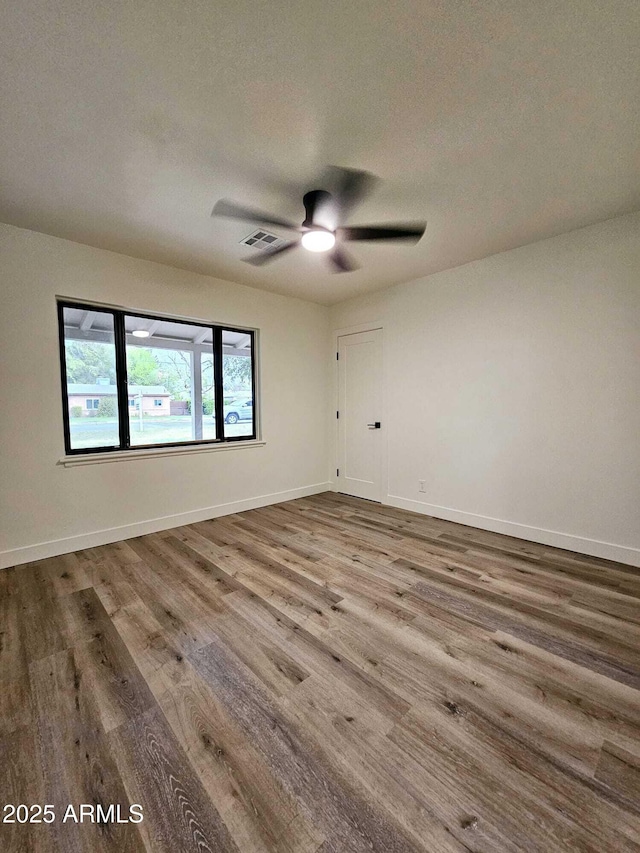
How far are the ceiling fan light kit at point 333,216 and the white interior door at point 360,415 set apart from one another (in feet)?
6.14

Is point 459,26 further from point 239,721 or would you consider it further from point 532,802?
point 239,721

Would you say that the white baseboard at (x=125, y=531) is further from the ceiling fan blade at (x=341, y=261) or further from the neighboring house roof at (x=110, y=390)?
the ceiling fan blade at (x=341, y=261)

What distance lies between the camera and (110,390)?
3.40 metres

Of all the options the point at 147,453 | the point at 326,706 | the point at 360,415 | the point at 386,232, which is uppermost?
the point at 386,232

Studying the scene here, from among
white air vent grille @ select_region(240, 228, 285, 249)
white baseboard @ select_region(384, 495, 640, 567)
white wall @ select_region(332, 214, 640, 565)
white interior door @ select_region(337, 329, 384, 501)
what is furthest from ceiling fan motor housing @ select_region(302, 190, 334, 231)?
white baseboard @ select_region(384, 495, 640, 567)

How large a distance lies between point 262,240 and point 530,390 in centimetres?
273

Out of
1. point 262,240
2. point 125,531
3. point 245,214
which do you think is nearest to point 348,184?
point 245,214

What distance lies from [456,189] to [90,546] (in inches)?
161

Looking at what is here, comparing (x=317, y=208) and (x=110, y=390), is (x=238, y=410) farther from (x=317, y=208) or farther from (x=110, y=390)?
(x=317, y=208)

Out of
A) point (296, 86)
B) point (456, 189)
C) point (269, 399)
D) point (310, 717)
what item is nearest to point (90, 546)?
point (269, 399)

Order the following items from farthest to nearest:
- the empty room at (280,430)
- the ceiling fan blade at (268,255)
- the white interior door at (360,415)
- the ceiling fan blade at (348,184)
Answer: the white interior door at (360,415) < the ceiling fan blade at (268,255) < the ceiling fan blade at (348,184) < the empty room at (280,430)

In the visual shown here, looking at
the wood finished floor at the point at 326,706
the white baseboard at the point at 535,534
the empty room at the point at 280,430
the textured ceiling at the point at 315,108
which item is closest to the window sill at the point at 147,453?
the empty room at the point at 280,430

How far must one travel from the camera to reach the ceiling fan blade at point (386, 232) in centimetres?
254

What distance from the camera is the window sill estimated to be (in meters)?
3.13
